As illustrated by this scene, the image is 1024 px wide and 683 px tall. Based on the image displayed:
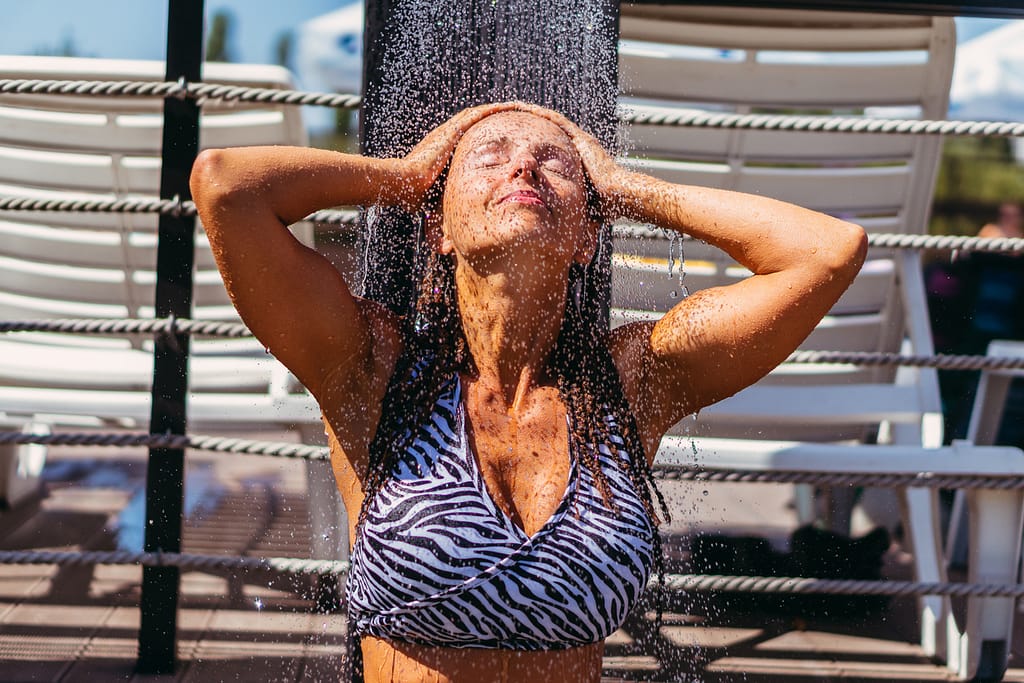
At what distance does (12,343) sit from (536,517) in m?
2.83

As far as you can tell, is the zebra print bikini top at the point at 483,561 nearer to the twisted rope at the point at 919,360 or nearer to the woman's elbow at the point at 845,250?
the woman's elbow at the point at 845,250

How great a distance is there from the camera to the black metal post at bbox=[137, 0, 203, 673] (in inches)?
94.8

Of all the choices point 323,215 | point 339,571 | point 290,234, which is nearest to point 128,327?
point 323,215

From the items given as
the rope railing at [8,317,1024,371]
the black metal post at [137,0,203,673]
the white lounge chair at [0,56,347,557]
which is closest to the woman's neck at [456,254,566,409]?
the rope railing at [8,317,1024,371]

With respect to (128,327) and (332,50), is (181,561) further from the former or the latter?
(332,50)

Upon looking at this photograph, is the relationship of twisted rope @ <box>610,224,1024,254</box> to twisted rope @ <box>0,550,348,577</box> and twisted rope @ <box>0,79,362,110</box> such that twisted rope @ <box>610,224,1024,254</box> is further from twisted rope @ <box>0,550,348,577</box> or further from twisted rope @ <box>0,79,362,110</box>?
twisted rope @ <box>0,550,348,577</box>

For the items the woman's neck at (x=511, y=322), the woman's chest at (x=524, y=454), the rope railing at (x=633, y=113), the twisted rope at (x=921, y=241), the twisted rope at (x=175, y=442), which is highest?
the rope railing at (x=633, y=113)

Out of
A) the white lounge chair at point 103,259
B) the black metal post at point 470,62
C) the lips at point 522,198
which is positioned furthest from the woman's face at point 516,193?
the white lounge chair at point 103,259

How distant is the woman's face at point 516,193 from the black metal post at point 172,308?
107 cm

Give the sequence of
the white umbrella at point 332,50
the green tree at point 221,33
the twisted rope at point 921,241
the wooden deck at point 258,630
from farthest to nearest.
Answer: the green tree at point 221,33 < the white umbrella at point 332,50 < the wooden deck at point 258,630 < the twisted rope at point 921,241

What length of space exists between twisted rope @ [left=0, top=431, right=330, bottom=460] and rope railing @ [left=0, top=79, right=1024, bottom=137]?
31.3 inches

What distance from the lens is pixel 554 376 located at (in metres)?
1.74

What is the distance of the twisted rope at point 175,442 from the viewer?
2268 millimetres

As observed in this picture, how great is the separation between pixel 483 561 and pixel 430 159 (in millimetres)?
679
